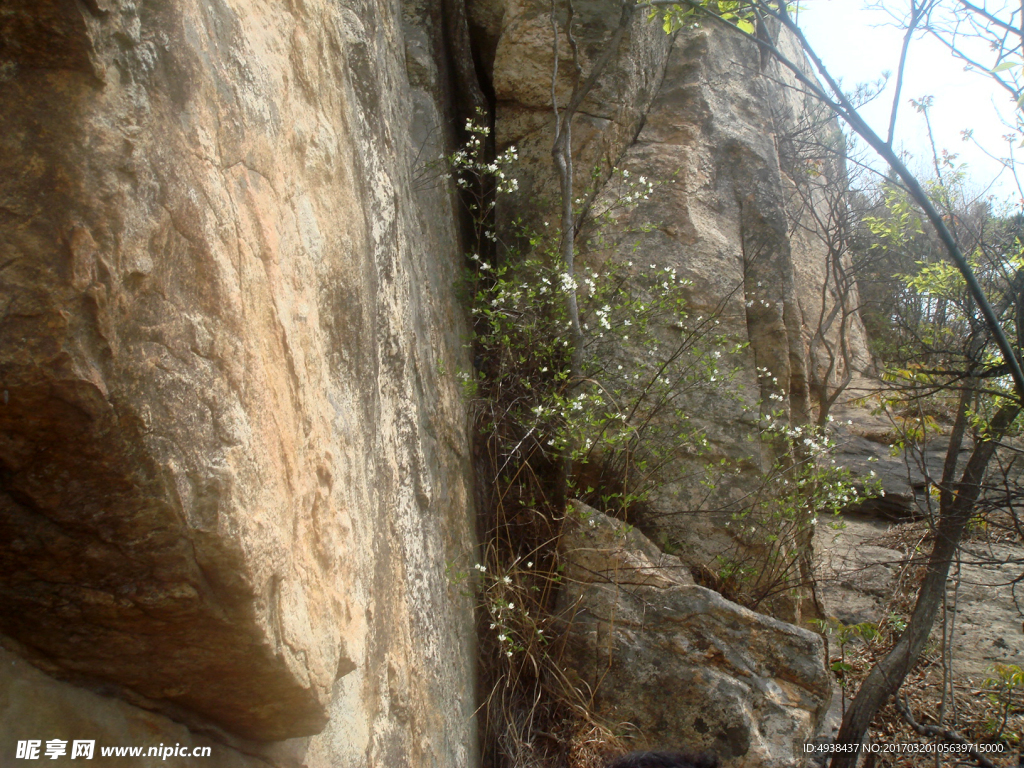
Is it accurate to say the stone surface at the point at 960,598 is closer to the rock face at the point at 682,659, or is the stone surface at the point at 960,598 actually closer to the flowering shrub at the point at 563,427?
the flowering shrub at the point at 563,427

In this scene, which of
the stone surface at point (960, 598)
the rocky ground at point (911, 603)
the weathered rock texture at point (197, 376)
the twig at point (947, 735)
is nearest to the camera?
the weathered rock texture at point (197, 376)

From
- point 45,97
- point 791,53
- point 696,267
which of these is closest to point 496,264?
point 696,267

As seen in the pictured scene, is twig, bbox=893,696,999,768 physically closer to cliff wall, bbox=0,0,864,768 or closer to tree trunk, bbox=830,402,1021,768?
tree trunk, bbox=830,402,1021,768

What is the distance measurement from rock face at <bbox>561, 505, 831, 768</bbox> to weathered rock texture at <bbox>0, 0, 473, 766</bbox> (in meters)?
1.27

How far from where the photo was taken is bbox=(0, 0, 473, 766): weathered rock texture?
3.92 ft

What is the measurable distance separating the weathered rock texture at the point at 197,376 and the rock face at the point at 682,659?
4.16ft

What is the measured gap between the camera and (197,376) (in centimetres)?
135

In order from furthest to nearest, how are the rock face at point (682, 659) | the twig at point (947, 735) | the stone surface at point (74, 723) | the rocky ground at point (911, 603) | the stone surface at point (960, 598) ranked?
the stone surface at point (960, 598)
the rocky ground at point (911, 603)
the twig at point (947, 735)
the rock face at point (682, 659)
the stone surface at point (74, 723)

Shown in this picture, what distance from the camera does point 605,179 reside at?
4551 mm

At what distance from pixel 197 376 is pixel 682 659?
2.76m

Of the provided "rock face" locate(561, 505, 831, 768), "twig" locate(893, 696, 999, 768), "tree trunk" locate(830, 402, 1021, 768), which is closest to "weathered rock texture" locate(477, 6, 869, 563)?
"rock face" locate(561, 505, 831, 768)

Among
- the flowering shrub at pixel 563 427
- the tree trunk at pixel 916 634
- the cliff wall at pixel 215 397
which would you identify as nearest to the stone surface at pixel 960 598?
Result: the tree trunk at pixel 916 634

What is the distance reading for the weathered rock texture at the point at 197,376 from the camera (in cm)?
120

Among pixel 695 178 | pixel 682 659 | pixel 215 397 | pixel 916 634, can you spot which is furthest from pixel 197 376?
pixel 916 634
